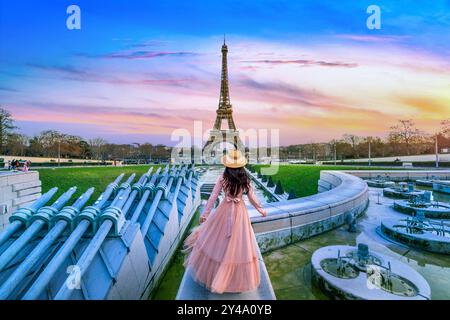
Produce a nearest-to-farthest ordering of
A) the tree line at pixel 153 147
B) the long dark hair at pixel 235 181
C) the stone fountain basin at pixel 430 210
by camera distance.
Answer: the long dark hair at pixel 235 181
the stone fountain basin at pixel 430 210
the tree line at pixel 153 147

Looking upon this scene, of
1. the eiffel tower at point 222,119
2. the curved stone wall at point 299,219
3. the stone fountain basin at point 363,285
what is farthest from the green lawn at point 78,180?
the eiffel tower at point 222,119

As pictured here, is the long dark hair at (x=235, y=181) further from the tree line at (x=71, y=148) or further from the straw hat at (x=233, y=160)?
the tree line at (x=71, y=148)

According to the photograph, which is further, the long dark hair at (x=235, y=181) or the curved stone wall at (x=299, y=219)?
the curved stone wall at (x=299, y=219)

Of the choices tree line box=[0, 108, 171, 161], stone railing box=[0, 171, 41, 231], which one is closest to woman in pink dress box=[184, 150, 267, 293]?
stone railing box=[0, 171, 41, 231]

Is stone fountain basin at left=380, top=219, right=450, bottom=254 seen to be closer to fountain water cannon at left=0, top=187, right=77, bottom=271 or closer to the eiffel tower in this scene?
fountain water cannon at left=0, top=187, right=77, bottom=271
